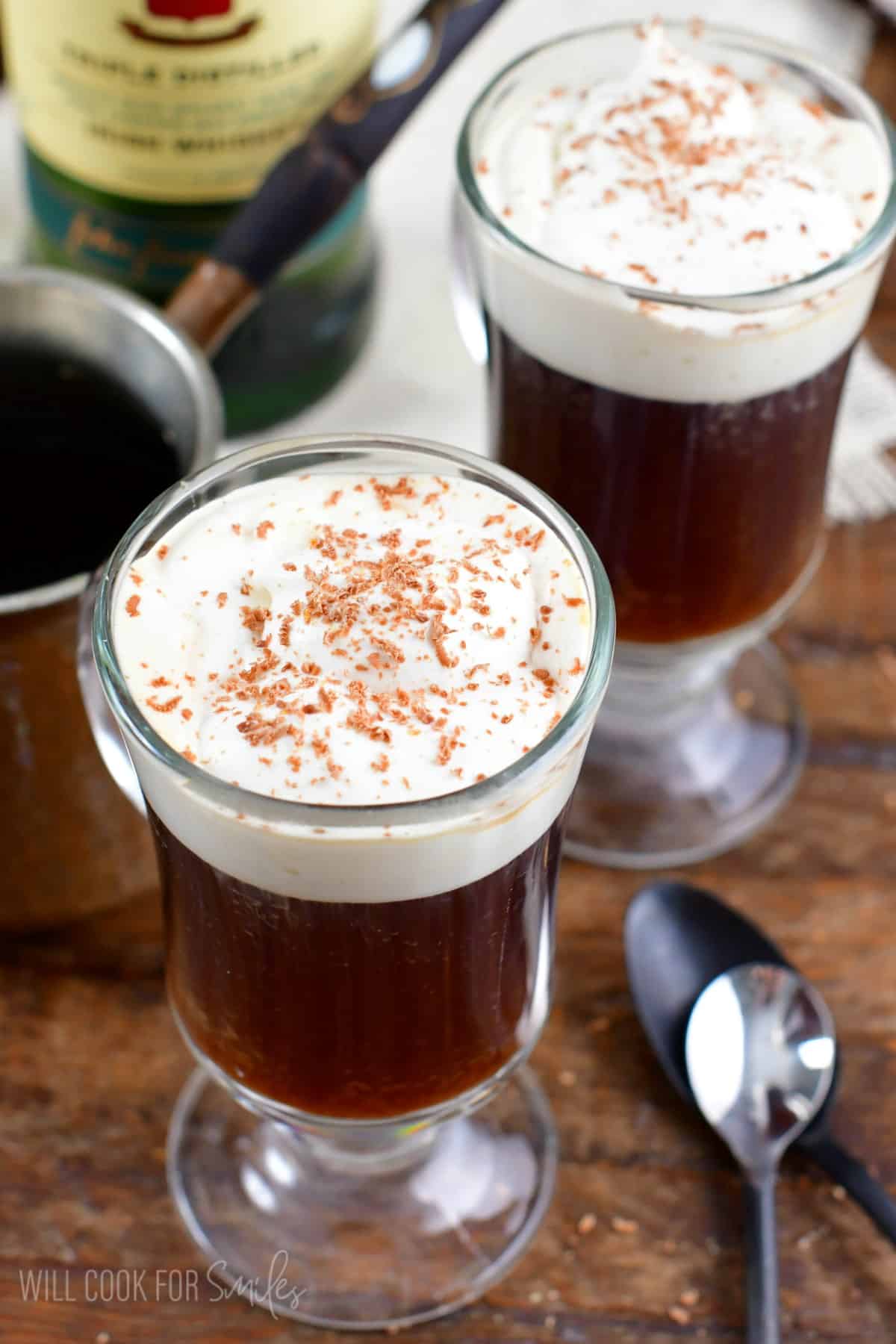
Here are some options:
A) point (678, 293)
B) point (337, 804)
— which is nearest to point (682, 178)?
point (678, 293)

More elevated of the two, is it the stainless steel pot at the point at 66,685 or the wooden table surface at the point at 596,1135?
the stainless steel pot at the point at 66,685

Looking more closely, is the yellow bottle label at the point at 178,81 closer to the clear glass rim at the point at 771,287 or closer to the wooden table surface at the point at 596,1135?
the clear glass rim at the point at 771,287

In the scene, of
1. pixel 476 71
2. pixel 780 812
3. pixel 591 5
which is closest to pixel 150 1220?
pixel 780 812

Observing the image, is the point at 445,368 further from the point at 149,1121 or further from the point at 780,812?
the point at 149,1121

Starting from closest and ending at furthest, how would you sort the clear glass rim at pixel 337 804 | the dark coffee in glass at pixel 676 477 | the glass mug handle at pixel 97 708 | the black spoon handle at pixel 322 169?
the clear glass rim at pixel 337 804, the glass mug handle at pixel 97 708, the dark coffee in glass at pixel 676 477, the black spoon handle at pixel 322 169

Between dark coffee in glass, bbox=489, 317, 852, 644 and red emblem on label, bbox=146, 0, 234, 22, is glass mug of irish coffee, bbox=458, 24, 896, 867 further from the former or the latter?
red emblem on label, bbox=146, 0, 234, 22

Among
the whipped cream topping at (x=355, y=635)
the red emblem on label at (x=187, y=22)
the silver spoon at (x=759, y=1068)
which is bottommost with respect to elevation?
the silver spoon at (x=759, y=1068)

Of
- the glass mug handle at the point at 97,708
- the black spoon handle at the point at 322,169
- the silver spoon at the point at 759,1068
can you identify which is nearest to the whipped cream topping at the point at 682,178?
the black spoon handle at the point at 322,169

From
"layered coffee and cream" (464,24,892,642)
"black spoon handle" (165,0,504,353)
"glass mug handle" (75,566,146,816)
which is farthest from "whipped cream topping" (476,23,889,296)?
"glass mug handle" (75,566,146,816)
